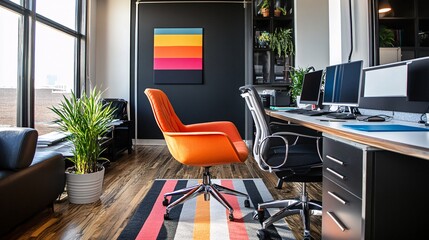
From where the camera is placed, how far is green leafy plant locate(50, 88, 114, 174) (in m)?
2.31

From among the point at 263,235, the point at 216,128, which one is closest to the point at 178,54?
the point at 216,128

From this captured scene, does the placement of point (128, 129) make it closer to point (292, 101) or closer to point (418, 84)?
point (292, 101)

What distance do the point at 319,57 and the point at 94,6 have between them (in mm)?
3876

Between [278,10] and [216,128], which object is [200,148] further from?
[278,10]

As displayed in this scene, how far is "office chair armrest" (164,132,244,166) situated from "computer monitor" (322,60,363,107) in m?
0.93

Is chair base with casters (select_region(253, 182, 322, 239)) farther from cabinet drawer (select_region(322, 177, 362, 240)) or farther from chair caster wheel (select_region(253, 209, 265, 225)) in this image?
cabinet drawer (select_region(322, 177, 362, 240))

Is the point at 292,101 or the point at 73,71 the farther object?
the point at 73,71

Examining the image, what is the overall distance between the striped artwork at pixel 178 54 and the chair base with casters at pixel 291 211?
11.2ft

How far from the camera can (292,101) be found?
12.6 feet

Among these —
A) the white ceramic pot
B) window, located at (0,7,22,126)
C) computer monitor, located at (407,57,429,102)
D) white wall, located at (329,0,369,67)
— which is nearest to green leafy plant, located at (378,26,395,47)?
white wall, located at (329,0,369,67)

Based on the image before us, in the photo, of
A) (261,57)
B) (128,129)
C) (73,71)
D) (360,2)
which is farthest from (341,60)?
(73,71)

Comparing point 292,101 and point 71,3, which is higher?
point 71,3

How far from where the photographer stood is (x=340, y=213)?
4.05 ft

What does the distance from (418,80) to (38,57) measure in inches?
154
